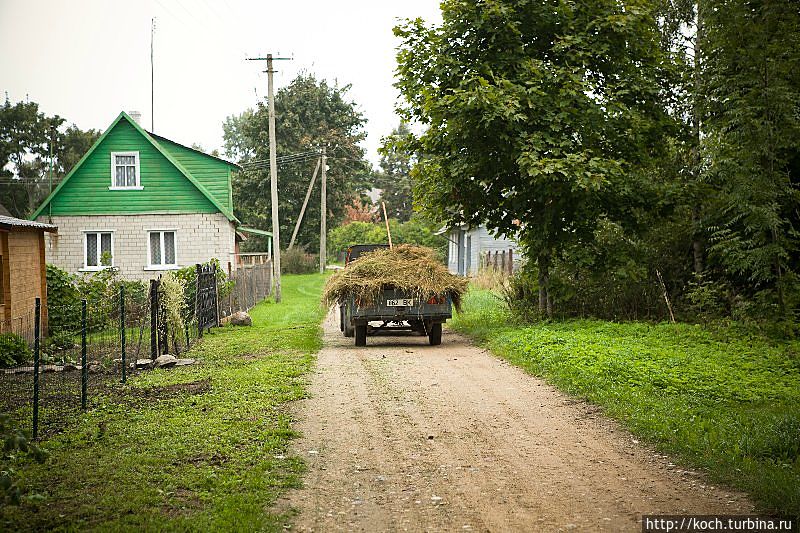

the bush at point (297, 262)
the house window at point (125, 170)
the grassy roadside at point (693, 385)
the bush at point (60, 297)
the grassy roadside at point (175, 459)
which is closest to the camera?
the grassy roadside at point (175, 459)

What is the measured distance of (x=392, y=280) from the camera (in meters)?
16.1

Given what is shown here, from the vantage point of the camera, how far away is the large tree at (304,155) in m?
62.1

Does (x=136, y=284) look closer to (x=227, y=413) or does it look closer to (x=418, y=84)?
(x=418, y=84)

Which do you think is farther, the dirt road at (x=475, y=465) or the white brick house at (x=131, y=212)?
the white brick house at (x=131, y=212)

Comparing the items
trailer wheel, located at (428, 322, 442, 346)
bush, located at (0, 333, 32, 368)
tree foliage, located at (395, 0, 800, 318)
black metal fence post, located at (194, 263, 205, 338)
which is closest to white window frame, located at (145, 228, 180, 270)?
black metal fence post, located at (194, 263, 205, 338)

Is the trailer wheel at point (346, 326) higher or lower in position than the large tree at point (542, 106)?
lower

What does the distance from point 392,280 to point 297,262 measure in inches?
1682

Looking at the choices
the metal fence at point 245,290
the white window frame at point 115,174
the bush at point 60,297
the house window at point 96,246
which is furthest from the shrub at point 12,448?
the house window at point 96,246

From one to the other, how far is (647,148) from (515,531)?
1470 centimetres

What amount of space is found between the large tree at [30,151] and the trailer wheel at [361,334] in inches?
1942

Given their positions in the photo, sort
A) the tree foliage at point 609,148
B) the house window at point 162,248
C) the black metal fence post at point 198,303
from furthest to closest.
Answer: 1. the house window at point 162,248
2. the black metal fence post at point 198,303
3. the tree foliage at point 609,148

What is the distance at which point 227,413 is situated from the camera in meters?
9.37

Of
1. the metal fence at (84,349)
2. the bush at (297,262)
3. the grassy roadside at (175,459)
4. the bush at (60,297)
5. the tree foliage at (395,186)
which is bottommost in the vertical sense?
the grassy roadside at (175,459)

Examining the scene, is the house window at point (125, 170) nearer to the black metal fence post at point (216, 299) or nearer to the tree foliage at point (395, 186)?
the black metal fence post at point (216, 299)
